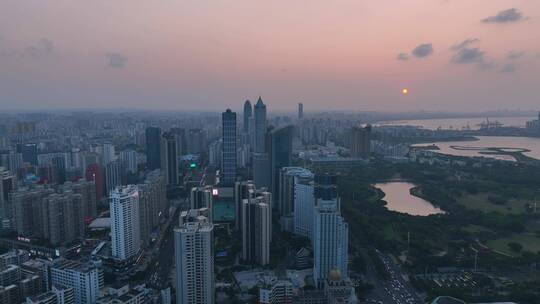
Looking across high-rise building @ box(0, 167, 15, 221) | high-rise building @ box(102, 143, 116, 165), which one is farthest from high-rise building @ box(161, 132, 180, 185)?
high-rise building @ box(0, 167, 15, 221)

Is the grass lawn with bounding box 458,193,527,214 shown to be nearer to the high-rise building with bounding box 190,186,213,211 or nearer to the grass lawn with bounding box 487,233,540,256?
the grass lawn with bounding box 487,233,540,256

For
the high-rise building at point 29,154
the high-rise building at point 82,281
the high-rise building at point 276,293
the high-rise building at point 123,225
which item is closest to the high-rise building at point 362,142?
the high-rise building at point 29,154

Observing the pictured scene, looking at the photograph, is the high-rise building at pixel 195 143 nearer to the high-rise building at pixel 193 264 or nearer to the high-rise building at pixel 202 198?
the high-rise building at pixel 202 198

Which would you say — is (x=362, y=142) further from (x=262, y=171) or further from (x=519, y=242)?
(x=519, y=242)

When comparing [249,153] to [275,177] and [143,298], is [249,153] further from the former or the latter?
[143,298]

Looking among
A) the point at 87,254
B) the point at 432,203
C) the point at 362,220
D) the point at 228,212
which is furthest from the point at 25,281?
the point at 432,203

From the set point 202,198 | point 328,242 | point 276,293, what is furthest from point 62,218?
point 328,242
